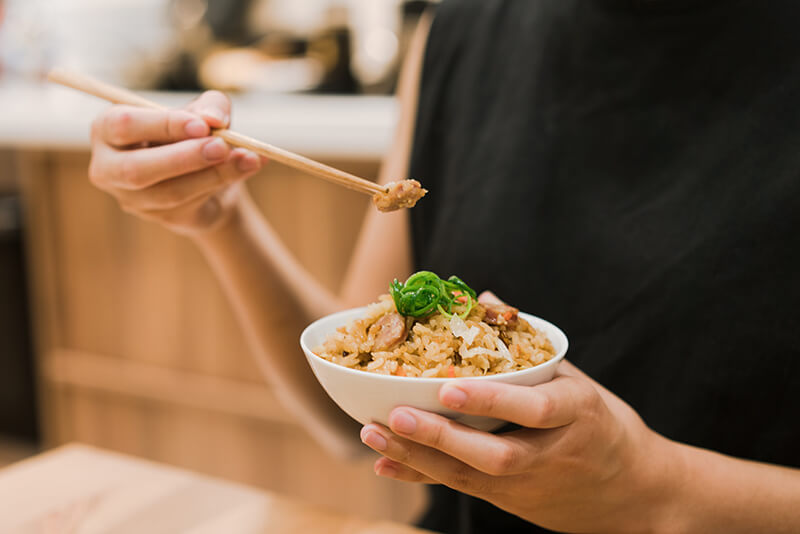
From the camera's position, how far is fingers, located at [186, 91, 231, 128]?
0.93 m

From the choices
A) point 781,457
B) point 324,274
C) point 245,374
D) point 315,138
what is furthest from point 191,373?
point 781,457

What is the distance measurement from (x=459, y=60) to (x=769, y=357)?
736 mm

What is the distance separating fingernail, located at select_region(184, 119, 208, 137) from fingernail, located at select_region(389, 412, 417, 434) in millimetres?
474

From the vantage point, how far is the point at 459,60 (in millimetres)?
1364

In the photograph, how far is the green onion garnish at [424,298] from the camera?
31.0 inches

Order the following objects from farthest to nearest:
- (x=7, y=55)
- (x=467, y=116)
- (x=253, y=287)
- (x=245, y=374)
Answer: (x=7, y=55)
(x=245, y=374)
(x=467, y=116)
(x=253, y=287)

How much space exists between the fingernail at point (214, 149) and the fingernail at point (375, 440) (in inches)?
16.7

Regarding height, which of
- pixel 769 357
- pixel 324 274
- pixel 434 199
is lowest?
pixel 324 274

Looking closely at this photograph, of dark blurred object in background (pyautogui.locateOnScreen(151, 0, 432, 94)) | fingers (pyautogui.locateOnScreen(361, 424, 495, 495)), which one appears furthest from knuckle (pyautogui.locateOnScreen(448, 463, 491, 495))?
dark blurred object in background (pyautogui.locateOnScreen(151, 0, 432, 94))

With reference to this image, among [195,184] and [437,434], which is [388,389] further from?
[195,184]

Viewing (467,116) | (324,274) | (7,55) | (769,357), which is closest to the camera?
(769,357)

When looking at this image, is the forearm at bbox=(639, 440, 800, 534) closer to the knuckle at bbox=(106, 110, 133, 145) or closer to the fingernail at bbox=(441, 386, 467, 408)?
the fingernail at bbox=(441, 386, 467, 408)

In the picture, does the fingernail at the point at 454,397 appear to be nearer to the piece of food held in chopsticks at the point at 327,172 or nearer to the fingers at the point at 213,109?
the piece of food held in chopsticks at the point at 327,172

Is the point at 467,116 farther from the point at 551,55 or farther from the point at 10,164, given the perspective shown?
the point at 10,164
